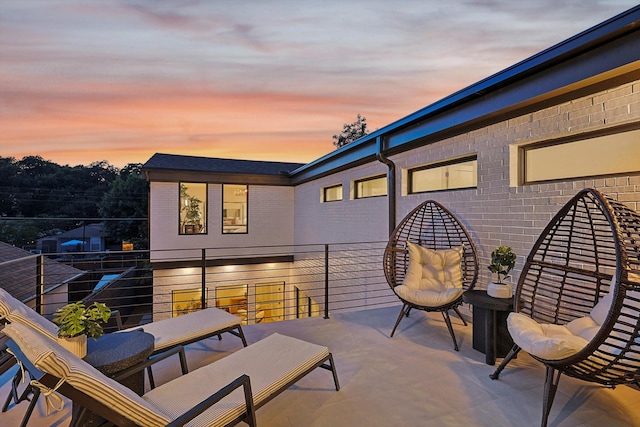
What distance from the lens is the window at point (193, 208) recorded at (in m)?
8.91

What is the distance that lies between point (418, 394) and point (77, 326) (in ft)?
7.42

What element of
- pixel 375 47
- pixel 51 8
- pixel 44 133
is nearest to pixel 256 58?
pixel 375 47

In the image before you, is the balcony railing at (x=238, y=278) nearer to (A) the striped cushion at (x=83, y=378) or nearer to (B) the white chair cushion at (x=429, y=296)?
(B) the white chair cushion at (x=429, y=296)

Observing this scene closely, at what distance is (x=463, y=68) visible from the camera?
5.25m

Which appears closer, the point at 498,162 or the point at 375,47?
the point at 498,162

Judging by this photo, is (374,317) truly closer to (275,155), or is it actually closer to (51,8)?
(51,8)

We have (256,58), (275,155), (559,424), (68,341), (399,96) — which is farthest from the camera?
(275,155)

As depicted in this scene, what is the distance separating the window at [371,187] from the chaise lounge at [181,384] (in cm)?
399

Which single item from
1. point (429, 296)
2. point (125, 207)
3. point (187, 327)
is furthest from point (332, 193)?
point (125, 207)

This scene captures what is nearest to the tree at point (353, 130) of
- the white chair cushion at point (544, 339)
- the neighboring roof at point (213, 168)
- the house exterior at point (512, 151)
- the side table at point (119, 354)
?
the neighboring roof at point (213, 168)

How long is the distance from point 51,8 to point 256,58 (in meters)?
2.94

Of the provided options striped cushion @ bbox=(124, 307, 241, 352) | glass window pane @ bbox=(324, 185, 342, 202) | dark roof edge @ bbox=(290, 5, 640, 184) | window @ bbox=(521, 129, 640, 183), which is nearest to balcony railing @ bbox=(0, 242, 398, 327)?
glass window pane @ bbox=(324, 185, 342, 202)

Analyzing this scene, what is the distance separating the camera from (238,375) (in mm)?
1989

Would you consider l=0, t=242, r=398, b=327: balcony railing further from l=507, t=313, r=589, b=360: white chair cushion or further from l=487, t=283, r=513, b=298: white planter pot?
l=507, t=313, r=589, b=360: white chair cushion
